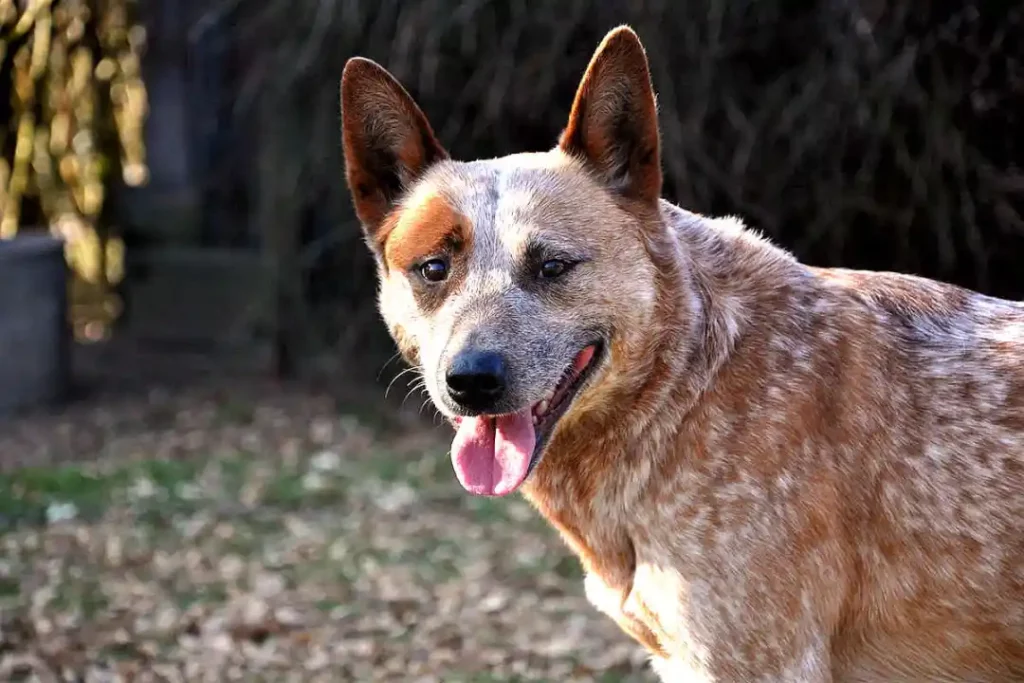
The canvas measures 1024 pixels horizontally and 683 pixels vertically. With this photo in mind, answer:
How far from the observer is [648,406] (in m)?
2.52

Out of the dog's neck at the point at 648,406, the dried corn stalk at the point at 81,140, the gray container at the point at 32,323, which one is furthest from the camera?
the dried corn stalk at the point at 81,140

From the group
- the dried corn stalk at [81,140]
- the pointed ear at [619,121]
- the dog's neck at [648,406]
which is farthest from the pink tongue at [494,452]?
the dried corn stalk at [81,140]

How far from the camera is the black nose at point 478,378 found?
7.84 feet

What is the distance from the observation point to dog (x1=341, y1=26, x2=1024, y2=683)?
7.82ft

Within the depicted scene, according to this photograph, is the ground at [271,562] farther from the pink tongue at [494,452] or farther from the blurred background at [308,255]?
the pink tongue at [494,452]

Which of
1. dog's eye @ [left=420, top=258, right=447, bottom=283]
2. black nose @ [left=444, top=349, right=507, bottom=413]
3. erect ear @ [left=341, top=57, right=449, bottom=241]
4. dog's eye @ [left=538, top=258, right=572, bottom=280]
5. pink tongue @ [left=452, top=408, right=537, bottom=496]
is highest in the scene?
erect ear @ [left=341, top=57, right=449, bottom=241]

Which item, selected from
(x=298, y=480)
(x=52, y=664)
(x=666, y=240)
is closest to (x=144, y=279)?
(x=298, y=480)

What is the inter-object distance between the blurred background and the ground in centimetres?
2

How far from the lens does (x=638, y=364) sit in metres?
2.53

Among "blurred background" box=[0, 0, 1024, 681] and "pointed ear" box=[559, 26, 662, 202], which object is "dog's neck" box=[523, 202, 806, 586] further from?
"blurred background" box=[0, 0, 1024, 681]

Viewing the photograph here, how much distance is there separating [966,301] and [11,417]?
211 inches

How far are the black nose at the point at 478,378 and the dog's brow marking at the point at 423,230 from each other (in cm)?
32

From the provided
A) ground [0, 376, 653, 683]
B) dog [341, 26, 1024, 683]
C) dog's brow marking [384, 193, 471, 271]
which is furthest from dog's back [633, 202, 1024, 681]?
ground [0, 376, 653, 683]

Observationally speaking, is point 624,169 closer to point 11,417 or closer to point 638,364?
point 638,364
